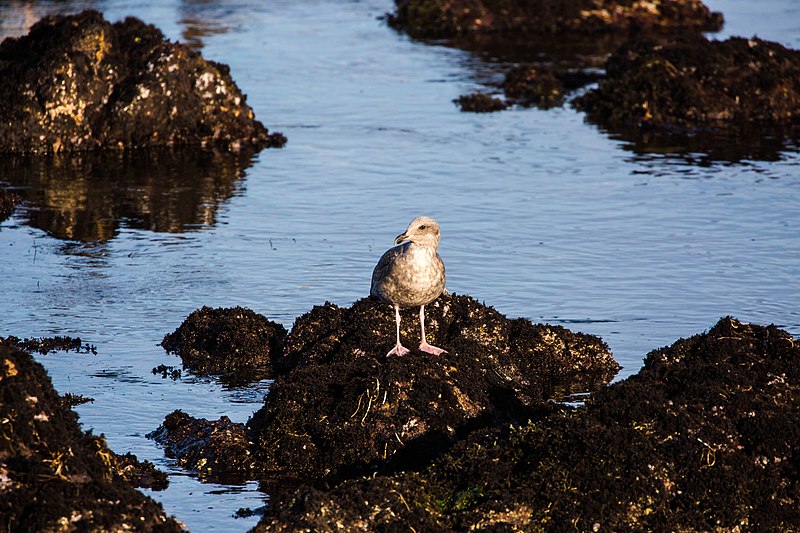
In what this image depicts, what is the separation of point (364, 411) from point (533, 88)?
68.1 ft

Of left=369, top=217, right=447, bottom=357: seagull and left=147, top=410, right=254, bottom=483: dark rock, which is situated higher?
left=369, top=217, right=447, bottom=357: seagull

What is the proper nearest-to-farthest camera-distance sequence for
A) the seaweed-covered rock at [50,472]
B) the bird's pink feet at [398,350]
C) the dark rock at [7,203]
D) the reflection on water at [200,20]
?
the seaweed-covered rock at [50,472]
the bird's pink feet at [398,350]
the dark rock at [7,203]
the reflection on water at [200,20]

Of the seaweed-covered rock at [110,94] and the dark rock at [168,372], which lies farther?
the seaweed-covered rock at [110,94]

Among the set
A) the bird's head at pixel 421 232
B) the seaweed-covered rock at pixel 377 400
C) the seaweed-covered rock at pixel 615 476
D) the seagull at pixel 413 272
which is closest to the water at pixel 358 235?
the seaweed-covered rock at pixel 377 400

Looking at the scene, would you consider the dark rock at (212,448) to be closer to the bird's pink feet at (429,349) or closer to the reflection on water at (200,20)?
the bird's pink feet at (429,349)

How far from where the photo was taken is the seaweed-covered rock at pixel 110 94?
76.2 ft

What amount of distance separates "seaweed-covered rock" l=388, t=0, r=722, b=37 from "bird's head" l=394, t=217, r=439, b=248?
29679 mm

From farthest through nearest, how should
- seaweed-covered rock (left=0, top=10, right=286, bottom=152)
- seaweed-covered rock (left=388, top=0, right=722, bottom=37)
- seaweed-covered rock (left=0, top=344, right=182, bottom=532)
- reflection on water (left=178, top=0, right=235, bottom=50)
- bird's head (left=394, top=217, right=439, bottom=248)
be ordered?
seaweed-covered rock (left=388, top=0, right=722, bottom=37) < reflection on water (left=178, top=0, right=235, bottom=50) < seaweed-covered rock (left=0, top=10, right=286, bottom=152) < bird's head (left=394, top=217, right=439, bottom=248) < seaweed-covered rock (left=0, top=344, right=182, bottom=532)

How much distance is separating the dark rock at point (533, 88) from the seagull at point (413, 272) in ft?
59.6

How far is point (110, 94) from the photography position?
78.1ft

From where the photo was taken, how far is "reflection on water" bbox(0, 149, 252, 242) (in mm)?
18844

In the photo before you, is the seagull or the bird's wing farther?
the bird's wing

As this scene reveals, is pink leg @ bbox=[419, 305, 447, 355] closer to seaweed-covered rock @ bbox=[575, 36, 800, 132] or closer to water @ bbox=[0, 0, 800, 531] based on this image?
water @ bbox=[0, 0, 800, 531]

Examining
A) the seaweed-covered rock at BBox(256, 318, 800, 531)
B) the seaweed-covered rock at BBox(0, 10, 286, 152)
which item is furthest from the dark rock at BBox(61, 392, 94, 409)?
the seaweed-covered rock at BBox(0, 10, 286, 152)
